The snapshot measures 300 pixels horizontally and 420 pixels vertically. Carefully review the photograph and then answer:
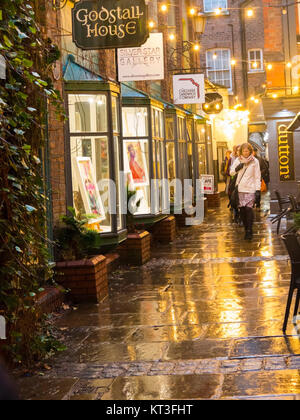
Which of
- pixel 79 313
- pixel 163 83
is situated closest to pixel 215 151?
pixel 163 83

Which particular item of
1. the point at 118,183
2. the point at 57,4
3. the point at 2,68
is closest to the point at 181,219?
the point at 118,183

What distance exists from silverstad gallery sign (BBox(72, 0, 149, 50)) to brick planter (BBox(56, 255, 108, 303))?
320 centimetres

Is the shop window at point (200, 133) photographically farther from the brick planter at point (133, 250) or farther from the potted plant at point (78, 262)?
the potted plant at point (78, 262)

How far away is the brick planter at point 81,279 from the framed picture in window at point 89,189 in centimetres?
148

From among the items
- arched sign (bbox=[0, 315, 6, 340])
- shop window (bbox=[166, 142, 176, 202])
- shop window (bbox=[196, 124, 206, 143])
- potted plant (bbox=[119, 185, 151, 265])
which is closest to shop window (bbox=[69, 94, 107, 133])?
potted plant (bbox=[119, 185, 151, 265])

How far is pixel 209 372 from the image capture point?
5.64m

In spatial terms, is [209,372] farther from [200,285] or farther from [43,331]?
[200,285]

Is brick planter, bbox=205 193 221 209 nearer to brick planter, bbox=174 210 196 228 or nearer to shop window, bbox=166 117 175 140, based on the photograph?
brick planter, bbox=174 210 196 228

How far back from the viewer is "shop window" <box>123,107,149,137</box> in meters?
14.2

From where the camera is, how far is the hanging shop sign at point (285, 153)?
818 inches

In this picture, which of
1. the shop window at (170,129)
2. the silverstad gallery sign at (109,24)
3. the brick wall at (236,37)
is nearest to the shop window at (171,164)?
the shop window at (170,129)

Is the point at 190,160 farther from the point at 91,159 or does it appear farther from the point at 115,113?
the point at 91,159

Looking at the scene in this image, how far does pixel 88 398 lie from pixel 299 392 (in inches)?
59.8

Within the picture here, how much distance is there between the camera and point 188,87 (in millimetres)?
19109
